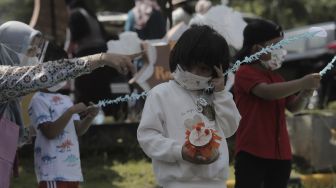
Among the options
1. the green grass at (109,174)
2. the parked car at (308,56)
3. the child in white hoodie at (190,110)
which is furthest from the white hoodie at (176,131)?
the parked car at (308,56)

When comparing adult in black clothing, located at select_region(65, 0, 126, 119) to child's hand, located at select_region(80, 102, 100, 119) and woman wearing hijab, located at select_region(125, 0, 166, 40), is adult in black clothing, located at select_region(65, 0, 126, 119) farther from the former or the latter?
child's hand, located at select_region(80, 102, 100, 119)

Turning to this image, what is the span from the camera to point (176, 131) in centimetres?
310

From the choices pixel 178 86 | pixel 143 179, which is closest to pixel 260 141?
pixel 178 86

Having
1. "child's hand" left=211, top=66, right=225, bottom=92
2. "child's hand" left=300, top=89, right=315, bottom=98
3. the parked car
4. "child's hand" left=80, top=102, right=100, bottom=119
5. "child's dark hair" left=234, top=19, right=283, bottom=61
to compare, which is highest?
"child's hand" left=211, top=66, right=225, bottom=92

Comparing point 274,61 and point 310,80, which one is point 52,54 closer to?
point 274,61

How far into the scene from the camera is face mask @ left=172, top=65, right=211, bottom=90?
10.2 ft

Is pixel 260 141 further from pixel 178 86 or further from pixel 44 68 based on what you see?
pixel 44 68

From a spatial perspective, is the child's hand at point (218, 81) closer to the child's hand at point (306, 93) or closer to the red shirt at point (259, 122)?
the red shirt at point (259, 122)

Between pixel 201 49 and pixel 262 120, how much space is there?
1.25 m

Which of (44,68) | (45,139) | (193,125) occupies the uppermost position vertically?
(44,68)

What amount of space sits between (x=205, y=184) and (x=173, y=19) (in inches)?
196

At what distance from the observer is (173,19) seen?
7898 millimetres

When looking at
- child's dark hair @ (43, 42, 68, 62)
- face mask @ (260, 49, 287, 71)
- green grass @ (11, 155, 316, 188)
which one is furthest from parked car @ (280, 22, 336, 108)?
child's dark hair @ (43, 42, 68, 62)

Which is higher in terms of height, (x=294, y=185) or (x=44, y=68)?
(x=44, y=68)
